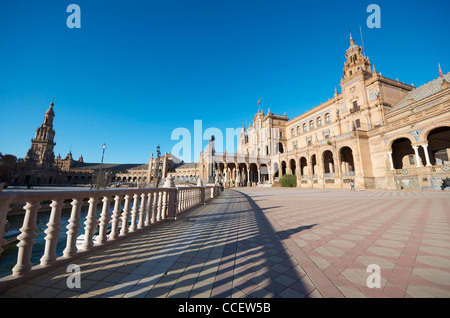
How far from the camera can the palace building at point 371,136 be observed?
17.2 metres

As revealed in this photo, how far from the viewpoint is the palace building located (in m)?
17.2

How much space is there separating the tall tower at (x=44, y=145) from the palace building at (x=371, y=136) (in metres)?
78.6

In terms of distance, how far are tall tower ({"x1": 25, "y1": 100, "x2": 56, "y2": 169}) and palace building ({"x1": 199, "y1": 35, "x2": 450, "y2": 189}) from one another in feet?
258

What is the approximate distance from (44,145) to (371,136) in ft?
353

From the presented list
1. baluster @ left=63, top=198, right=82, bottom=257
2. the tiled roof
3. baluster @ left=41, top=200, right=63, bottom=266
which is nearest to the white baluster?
baluster @ left=63, top=198, right=82, bottom=257

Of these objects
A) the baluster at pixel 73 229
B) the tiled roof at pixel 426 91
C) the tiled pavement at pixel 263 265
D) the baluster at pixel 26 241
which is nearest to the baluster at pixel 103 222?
the tiled pavement at pixel 263 265

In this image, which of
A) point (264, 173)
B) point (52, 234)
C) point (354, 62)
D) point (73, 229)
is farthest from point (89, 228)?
point (354, 62)

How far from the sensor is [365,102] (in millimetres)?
25812

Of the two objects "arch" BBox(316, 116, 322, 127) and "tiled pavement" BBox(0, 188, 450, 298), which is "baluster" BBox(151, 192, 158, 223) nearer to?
"tiled pavement" BBox(0, 188, 450, 298)

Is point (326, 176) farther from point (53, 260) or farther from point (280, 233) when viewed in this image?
point (53, 260)

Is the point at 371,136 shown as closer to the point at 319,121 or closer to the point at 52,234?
the point at 319,121

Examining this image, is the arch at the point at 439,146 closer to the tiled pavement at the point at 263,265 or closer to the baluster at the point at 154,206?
the tiled pavement at the point at 263,265
